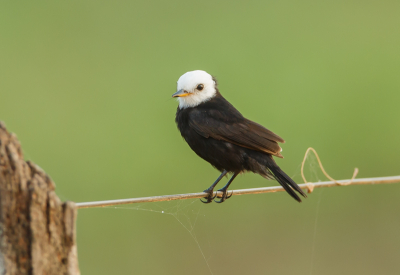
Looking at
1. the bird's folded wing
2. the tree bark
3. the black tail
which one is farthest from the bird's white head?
the tree bark

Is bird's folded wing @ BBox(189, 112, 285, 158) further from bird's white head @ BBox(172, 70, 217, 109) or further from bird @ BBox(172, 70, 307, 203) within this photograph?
bird's white head @ BBox(172, 70, 217, 109)

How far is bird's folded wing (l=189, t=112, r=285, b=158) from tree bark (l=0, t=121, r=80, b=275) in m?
2.29

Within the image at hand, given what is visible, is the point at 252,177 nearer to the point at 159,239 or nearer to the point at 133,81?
the point at 159,239

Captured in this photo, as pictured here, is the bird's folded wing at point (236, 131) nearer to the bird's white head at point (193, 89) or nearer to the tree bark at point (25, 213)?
the bird's white head at point (193, 89)

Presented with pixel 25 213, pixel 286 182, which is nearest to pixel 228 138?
pixel 286 182

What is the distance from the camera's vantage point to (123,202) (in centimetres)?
198

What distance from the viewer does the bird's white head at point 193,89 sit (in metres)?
4.00

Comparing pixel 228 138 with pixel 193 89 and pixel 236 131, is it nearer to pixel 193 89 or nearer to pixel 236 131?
pixel 236 131

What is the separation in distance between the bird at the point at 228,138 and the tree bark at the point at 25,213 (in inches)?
85.1

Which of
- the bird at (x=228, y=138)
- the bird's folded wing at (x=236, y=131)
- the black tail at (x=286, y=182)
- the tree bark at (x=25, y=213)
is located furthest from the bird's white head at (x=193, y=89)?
the tree bark at (x=25, y=213)

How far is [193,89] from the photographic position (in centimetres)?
402

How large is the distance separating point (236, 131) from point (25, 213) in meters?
2.41

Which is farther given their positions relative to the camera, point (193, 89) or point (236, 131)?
point (193, 89)

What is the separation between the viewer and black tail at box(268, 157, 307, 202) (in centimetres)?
316
